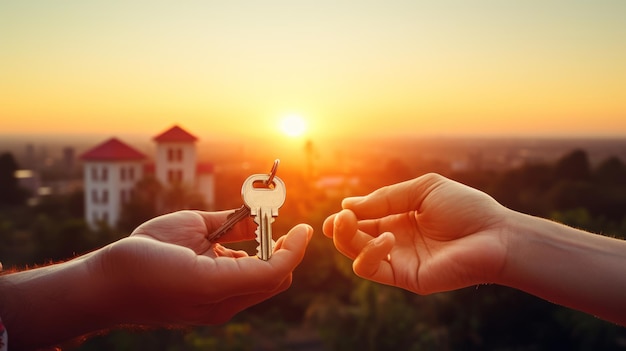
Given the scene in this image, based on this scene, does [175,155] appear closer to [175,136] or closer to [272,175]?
[175,136]

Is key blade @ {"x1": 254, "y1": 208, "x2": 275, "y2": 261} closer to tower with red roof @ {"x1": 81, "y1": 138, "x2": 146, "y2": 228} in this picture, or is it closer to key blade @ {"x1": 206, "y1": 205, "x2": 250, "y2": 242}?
key blade @ {"x1": 206, "y1": 205, "x2": 250, "y2": 242}

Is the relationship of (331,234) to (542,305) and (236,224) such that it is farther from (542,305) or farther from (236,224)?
(542,305)

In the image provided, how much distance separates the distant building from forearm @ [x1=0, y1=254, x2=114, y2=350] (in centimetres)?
1589

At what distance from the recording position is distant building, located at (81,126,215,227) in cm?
1797

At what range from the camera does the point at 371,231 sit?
1983mm

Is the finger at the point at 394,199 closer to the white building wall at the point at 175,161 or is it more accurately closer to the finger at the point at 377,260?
the finger at the point at 377,260

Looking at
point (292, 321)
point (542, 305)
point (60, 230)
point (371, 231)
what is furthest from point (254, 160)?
point (371, 231)

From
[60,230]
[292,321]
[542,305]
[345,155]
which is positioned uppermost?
[345,155]

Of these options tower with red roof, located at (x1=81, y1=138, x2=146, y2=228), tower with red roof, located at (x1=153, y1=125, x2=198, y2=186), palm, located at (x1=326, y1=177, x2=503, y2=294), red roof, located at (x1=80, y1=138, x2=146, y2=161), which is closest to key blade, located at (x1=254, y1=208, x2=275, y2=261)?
palm, located at (x1=326, y1=177, x2=503, y2=294)

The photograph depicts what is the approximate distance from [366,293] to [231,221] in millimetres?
8789

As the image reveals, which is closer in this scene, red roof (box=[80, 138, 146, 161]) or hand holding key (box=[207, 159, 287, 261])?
hand holding key (box=[207, 159, 287, 261])

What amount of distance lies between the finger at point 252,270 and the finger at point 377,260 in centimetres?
21

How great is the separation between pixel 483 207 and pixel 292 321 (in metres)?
12.0

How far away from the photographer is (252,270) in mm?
1520
